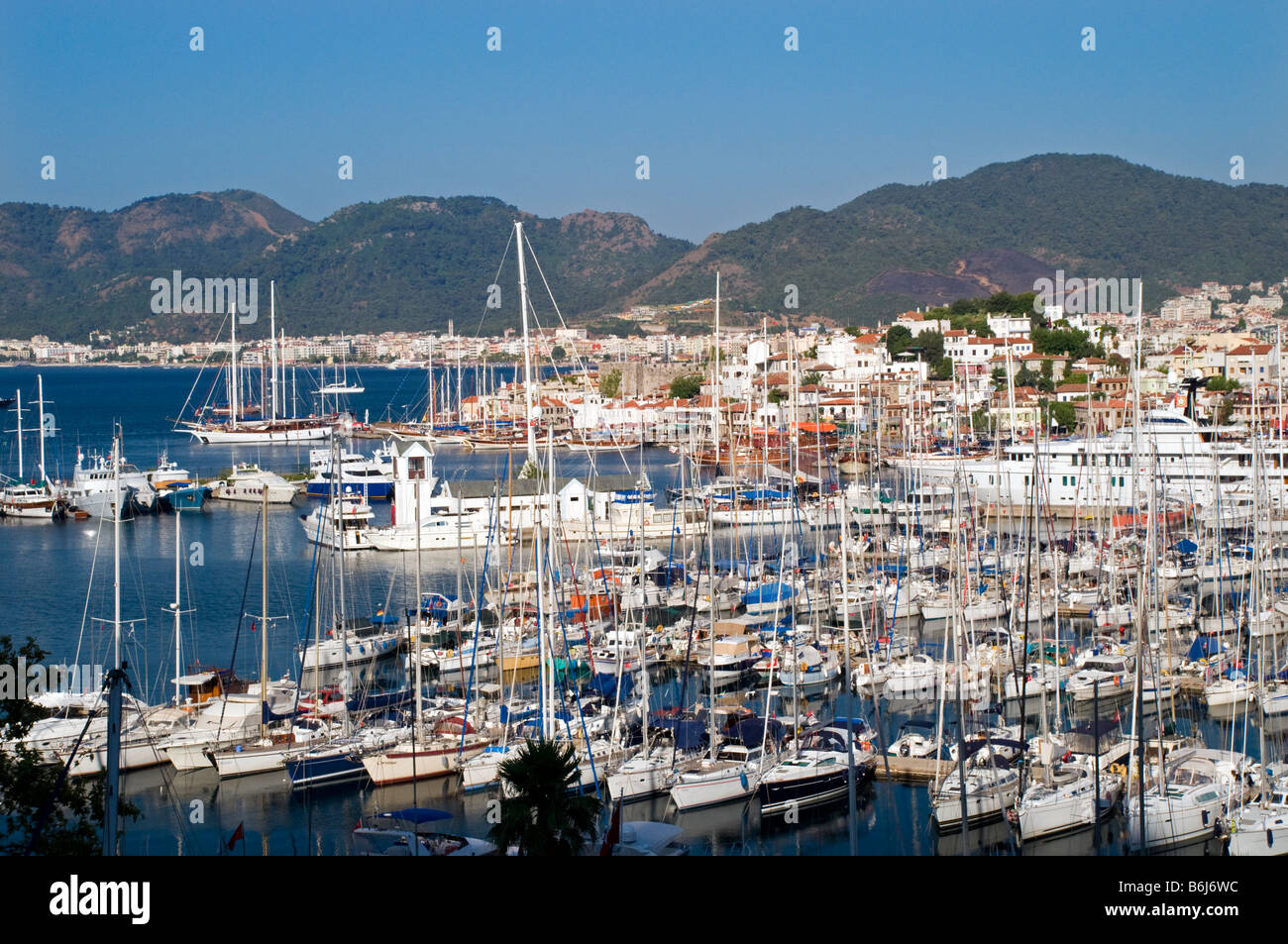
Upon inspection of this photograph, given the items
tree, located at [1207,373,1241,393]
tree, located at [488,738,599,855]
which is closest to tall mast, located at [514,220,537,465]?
tree, located at [488,738,599,855]

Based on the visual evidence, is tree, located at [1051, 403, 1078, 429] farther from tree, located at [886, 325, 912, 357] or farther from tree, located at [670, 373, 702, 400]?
tree, located at [670, 373, 702, 400]

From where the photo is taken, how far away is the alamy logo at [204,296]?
111 feet

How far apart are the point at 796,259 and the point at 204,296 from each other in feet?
230

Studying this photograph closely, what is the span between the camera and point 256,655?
50.5 feet

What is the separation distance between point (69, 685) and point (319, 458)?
25.4m

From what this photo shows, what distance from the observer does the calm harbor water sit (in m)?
9.95

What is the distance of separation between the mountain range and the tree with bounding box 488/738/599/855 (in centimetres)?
11203

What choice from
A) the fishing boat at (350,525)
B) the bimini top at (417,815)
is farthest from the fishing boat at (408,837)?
the fishing boat at (350,525)

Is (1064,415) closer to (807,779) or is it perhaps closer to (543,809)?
(807,779)
